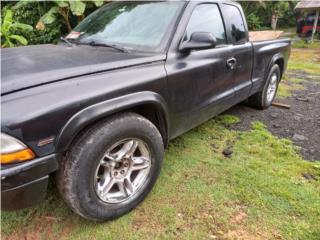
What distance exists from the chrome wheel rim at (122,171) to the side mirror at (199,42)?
1.01m

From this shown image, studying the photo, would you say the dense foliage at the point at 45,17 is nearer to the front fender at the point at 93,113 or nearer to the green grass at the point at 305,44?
the front fender at the point at 93,113

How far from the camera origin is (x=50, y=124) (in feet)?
6.02

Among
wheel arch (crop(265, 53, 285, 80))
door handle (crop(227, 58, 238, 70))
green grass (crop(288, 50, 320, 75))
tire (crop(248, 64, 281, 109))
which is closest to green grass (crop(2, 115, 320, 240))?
door handle (crop(227, 58, 238, 70))

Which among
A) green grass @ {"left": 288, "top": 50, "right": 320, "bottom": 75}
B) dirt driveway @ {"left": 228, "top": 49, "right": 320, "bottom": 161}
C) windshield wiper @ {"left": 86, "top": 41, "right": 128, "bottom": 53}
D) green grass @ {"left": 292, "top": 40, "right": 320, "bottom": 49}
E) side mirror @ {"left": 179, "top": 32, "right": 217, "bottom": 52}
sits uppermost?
side mirror @ {"left": 179, "top": 32, "right": 217, "bottom": 52}

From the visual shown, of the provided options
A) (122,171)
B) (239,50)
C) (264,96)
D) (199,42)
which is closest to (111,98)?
(122,171)

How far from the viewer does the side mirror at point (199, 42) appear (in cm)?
274

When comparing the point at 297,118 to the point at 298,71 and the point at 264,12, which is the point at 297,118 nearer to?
the point at 298,71

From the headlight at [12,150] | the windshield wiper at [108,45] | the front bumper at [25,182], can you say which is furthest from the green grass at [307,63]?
the headlight at [12,150]

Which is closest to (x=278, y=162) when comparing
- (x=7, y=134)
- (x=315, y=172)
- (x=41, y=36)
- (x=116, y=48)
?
(x=315, y=172)

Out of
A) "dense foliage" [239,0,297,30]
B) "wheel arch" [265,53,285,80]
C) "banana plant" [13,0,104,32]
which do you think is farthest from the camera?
"dense foliage" [239,0,297,30]

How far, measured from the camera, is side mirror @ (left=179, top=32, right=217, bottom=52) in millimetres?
2736

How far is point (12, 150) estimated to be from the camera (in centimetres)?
173

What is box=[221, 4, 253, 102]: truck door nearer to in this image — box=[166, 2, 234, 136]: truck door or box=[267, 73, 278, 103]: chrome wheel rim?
box=[166, 2, 234, 136]: truck door

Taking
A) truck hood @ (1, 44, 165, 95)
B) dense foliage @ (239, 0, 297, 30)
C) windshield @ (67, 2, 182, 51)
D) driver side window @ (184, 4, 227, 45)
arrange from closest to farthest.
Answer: truck hood @ (1, 44, 165, 95) → windshield @ (67, 2, 182, 51) → driver side window @ (184, 4, 227, 45) → dense foliage @ (239, 0, 297, 30)
